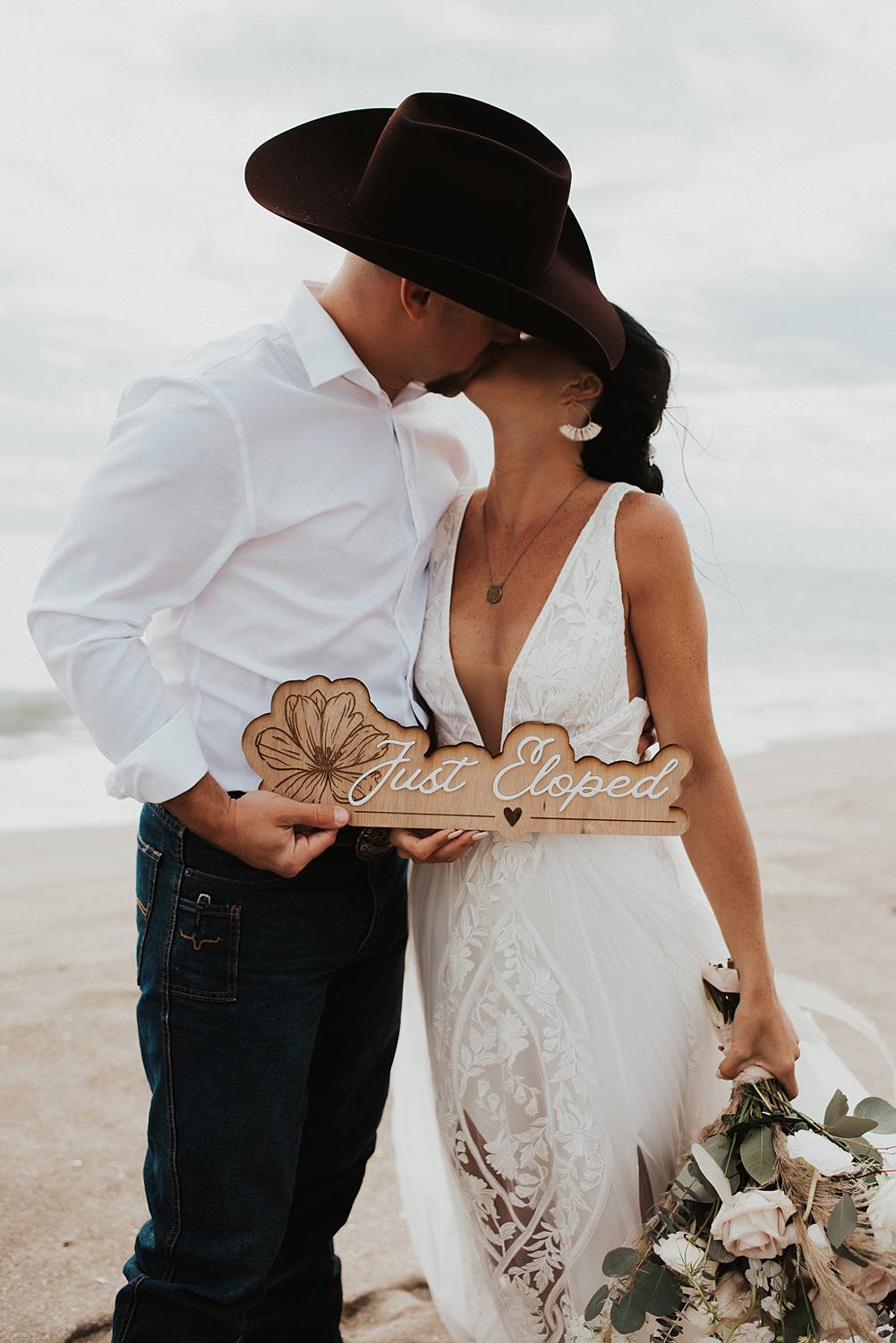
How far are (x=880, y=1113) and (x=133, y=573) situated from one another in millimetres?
1596

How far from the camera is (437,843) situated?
182 cm

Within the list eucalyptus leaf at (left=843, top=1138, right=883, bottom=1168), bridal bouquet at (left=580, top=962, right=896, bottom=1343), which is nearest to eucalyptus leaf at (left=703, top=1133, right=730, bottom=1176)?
bridal bouquet at (left=580, top=962, right=896, bottom=1343)

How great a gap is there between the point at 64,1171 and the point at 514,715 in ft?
8.16

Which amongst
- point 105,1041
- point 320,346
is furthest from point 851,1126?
point 105,1041

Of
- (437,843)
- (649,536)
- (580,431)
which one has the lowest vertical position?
(437,843)

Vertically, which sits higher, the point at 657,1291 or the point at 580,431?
the point at 580,431

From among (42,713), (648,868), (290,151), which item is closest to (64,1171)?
(648,868)

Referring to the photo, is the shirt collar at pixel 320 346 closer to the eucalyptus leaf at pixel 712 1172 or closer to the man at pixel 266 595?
the man at pixel 266 595

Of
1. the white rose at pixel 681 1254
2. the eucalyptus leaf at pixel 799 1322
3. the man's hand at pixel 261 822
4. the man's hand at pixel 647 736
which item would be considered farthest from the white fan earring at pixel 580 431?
the eucalyptus leaf at pixel 799 1322

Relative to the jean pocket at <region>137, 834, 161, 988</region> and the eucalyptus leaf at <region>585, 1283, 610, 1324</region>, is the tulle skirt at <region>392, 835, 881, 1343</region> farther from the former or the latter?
the jean pocket at <region>137, 834, 161, 988</region>

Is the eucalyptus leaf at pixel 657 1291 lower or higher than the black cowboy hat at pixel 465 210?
lower

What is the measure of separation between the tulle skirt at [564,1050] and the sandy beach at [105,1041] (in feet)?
3.31

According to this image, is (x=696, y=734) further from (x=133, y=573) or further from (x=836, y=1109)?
(x=133, y=573)

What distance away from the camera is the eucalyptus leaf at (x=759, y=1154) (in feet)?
5.75
